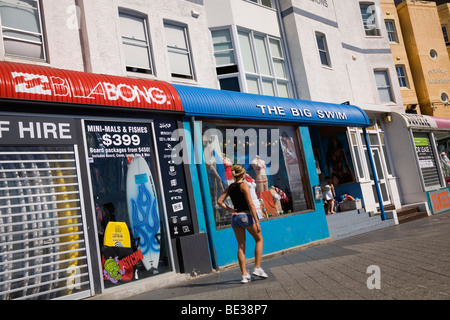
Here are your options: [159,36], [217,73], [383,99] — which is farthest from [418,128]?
[159,36]

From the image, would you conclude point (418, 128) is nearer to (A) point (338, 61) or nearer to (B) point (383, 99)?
(B) point (383, 99)

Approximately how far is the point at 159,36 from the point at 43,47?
10.0 feet

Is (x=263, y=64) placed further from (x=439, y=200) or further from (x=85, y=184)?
(x=439, y=200)

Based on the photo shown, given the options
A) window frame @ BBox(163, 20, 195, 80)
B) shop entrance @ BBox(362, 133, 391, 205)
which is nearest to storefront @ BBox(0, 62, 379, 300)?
window frame @ BBox(163, 20, 195, 80)

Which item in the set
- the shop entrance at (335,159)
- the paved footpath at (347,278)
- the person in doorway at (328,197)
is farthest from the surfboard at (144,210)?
the shop entrance at (335,159)

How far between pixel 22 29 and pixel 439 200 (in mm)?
16981

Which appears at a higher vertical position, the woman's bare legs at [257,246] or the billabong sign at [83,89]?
the billabong sign at [83,89]

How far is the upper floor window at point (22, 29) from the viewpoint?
7.64m

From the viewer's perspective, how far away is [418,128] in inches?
697

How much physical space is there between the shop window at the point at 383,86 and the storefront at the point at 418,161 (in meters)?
1.58

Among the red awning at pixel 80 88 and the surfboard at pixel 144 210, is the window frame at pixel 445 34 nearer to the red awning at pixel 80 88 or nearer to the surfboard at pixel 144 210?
the red awning at pixel 80 88

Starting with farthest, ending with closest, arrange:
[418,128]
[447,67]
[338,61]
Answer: [447,67]
[418,128]
[338,61]

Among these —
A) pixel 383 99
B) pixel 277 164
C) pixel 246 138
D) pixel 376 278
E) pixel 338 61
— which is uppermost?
pixel 338 61

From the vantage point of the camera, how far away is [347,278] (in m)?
5.44
